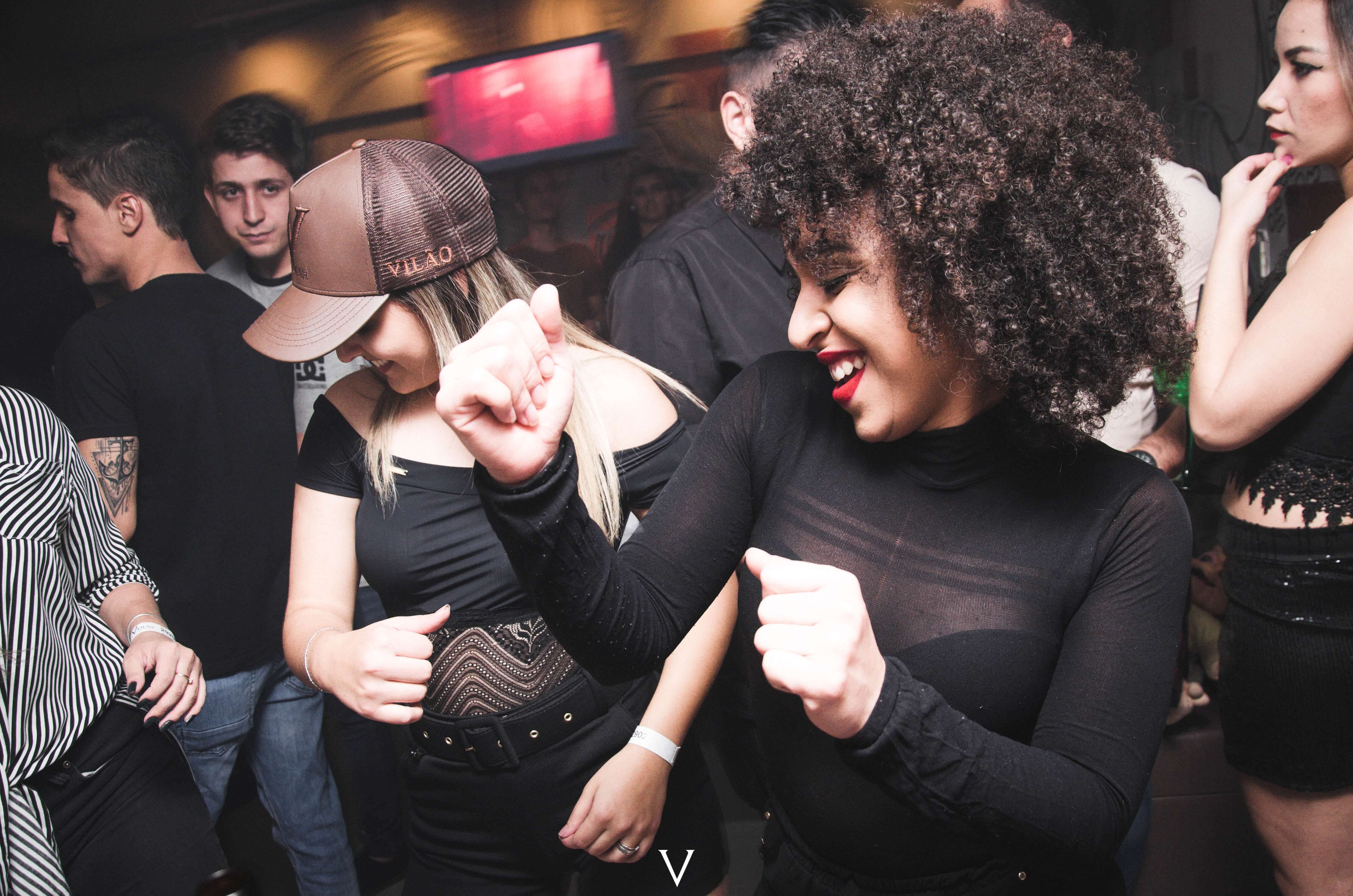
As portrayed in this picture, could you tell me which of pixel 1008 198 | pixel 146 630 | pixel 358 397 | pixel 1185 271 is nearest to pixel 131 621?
pixel 146 630

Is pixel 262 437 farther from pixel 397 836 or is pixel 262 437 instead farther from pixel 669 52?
pixel 669 52

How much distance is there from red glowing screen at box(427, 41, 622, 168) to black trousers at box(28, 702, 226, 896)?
1.57 metres

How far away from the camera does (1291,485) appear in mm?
1577

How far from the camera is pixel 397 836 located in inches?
97.1

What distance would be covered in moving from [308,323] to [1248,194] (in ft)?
5.54

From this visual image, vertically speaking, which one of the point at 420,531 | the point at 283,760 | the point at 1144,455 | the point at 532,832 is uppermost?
the point at 420,531

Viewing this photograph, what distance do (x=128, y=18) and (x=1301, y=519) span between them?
2.91 metres

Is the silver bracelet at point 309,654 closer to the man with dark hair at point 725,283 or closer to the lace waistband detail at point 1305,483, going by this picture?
the man with dark hair at point 725,283

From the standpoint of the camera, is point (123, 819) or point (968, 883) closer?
point (968, 883)

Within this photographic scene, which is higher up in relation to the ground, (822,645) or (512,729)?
(822,645)

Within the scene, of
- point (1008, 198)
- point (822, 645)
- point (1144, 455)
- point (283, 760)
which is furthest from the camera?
point (283, 760)

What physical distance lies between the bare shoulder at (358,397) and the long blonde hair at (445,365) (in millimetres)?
17

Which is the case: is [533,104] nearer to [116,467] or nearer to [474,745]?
[116,467]

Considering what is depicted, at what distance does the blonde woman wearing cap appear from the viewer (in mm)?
1418
